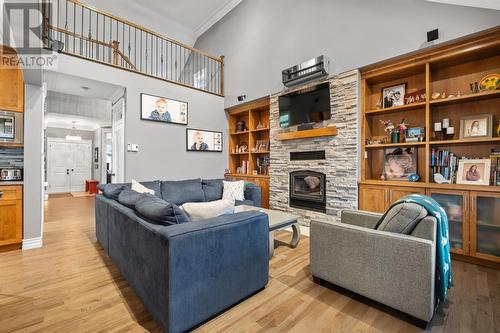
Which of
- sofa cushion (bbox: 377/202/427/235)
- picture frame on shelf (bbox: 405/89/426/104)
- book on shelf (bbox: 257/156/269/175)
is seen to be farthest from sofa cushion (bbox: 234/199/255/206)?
picture frame on shelf (bbox: 405/89/426/104)

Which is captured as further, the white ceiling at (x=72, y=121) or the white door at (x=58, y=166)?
the white door at (x=58, y=166)

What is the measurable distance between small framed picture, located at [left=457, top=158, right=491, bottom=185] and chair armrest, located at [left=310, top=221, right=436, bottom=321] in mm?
1847

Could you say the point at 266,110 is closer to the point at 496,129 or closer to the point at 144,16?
the point at 496,129

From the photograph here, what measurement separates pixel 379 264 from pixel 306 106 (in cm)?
302

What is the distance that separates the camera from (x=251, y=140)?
5492 millimetres


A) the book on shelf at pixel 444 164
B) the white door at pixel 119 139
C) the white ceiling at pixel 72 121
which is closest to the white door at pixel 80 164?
the white ceiling at pixel 72 121

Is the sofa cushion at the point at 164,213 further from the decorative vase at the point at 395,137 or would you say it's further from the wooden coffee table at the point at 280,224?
the decorative vase at the point at 395,137

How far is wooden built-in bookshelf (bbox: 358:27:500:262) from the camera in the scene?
8.35 ft

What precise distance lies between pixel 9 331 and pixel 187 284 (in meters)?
1.26

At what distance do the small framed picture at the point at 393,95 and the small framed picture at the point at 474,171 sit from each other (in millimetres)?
1162

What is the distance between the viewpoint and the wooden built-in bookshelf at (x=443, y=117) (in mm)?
2545

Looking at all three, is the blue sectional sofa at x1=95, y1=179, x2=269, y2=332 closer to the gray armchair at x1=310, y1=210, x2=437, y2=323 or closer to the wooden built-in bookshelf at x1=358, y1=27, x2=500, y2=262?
the gray armchair at x1=310, y1=210, x2=437, y2=323

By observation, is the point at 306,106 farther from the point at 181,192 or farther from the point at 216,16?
the point at 216,16

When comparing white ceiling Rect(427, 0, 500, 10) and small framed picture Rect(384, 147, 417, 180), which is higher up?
white ceiling Rect(427, 0, 500, 10)
